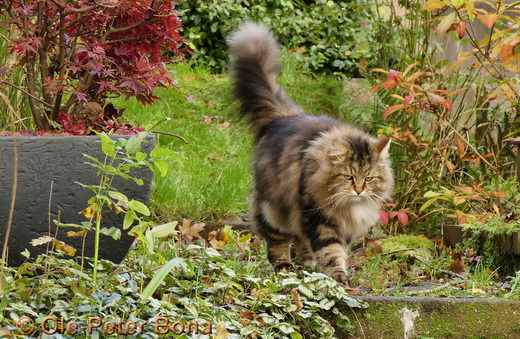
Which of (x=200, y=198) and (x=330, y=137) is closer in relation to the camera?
(x=330, y=137)

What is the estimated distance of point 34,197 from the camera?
2.84 metres

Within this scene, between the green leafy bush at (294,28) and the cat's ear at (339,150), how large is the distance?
519 centimetres

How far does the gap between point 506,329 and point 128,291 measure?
1633 mm

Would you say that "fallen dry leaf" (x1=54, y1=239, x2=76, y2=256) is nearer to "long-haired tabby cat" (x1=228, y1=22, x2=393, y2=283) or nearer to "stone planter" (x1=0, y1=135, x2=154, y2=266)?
"stone planter" (x1=0, y1=135, x2=154, y2=266)

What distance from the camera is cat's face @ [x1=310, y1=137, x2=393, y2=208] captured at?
12.8 ft

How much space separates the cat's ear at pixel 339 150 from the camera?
3.91 meters

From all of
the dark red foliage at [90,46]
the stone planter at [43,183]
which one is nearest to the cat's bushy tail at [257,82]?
the dark red foliage at [90,46]

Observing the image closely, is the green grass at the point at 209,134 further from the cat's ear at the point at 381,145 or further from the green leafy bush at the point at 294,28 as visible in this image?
the cat's ear at the point at 381,145

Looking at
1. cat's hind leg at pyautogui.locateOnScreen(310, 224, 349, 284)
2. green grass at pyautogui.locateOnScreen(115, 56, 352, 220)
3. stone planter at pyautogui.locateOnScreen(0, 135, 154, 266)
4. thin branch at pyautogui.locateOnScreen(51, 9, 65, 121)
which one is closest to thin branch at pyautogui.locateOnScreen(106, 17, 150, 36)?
thin branch at pyautogui.locateOnScreen(51, 9, 65, 121)

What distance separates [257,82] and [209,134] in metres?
2.62

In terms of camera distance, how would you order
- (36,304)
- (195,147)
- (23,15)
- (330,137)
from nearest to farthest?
(36,304) < (23,15) < (330,137) < (195,147)

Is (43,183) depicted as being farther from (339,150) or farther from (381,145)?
(381,145)

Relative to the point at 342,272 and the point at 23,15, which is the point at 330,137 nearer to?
the point at 342,272

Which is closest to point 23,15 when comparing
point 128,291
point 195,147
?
point 128,291
